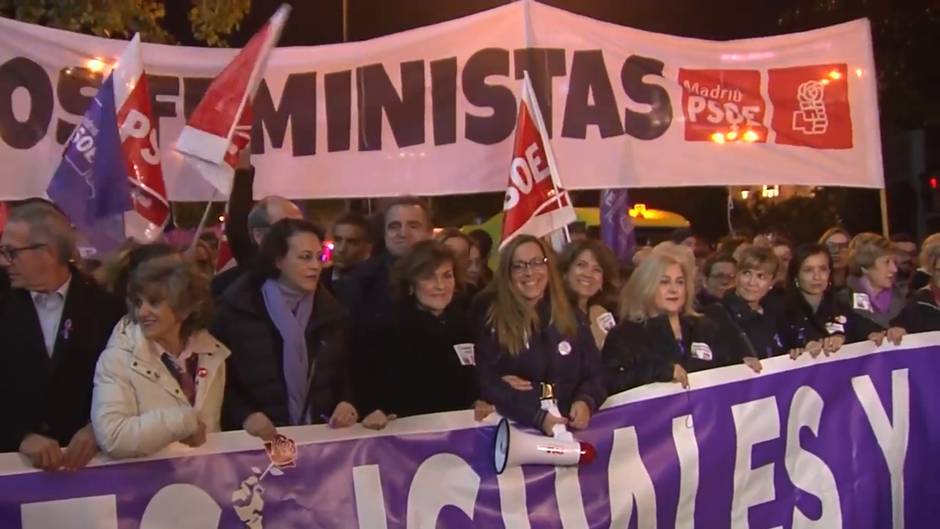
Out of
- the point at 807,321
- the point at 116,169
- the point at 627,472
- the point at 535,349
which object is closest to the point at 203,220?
the point at 116,169

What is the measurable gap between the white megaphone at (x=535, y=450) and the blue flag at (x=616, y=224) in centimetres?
546

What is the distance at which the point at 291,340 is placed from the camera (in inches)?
174

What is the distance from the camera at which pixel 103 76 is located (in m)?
5.98

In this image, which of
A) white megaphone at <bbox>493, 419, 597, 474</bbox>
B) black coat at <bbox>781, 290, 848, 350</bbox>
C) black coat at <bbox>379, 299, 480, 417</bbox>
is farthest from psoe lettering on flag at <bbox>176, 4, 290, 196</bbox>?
black coat at <bbox>781, 290, 848, 350</bbox>

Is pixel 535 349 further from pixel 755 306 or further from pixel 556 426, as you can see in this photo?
pixel 755 306

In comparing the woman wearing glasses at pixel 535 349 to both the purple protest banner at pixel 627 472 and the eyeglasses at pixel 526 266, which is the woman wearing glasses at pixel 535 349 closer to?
the eyeglasses at pixel 526 266

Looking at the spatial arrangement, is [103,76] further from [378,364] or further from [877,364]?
[877,364]

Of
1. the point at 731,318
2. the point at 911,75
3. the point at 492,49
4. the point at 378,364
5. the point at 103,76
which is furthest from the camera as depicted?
the point at 911,75

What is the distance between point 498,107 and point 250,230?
5.54ft

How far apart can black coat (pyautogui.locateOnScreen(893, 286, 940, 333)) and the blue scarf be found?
11.9 ft

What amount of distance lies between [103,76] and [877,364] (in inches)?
171

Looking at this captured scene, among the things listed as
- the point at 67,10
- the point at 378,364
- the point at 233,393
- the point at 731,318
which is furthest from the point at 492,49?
the point at 67,10

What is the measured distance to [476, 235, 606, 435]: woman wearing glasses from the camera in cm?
451

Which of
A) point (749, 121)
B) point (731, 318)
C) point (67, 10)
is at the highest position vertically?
point (67, 10)
